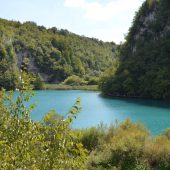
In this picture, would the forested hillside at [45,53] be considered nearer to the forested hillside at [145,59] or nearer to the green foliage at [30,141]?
the forested hillside at [145,59]

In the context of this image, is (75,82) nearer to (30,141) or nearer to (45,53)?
(45,53)

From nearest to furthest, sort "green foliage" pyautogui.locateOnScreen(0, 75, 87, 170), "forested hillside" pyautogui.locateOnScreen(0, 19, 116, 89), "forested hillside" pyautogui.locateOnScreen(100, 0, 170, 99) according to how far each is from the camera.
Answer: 1. "green foliage" pyautogui.locateOnScreen(0, 75, 87, 170)
2. "forested hillside" pyautogui.locateOnScreen(100, 0, 170, 99)
3. "forested hillside" pyautogui.locateOnScreen(0, 19, 116, 89)

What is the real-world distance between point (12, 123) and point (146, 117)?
43.3 meters

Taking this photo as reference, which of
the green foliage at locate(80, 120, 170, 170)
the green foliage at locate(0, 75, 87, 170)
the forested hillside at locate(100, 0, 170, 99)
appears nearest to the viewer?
the green foliage at locate(0, 75, 87, 170)

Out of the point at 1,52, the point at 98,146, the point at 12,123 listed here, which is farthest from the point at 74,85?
the point at 12,123

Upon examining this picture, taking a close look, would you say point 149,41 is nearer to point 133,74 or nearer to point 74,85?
point 133,74

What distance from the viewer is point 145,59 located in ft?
318

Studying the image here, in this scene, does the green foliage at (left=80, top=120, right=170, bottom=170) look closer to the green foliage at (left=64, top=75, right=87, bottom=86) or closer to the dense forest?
the dense forest

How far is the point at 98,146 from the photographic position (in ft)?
66.5

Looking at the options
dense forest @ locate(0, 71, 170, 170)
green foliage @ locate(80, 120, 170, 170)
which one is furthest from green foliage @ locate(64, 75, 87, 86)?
dense forest @ locate(0, 71, 170, 170)

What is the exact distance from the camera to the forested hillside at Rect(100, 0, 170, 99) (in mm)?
88625

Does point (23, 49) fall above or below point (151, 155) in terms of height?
above

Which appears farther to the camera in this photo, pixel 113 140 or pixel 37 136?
pixel 113 140

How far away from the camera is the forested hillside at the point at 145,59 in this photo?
88.6 meters
